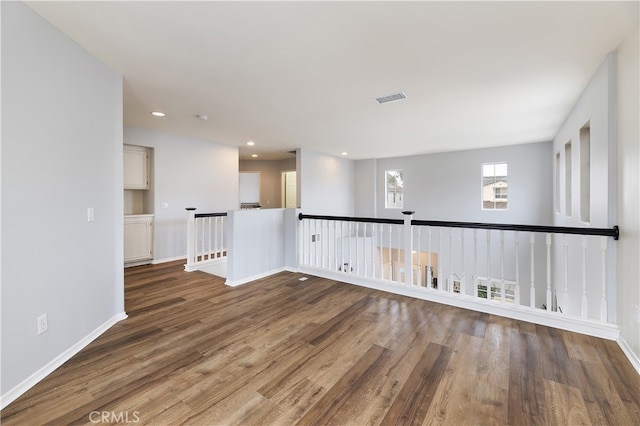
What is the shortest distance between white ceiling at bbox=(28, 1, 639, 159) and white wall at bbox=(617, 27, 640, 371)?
0.26 metres

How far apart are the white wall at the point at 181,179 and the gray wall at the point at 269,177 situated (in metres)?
2.58

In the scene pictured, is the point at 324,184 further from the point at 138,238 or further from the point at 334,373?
the point at 334,373

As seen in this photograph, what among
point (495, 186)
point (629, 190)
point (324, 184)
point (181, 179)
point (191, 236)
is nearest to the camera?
point (629, 190)

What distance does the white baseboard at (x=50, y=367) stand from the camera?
165cm

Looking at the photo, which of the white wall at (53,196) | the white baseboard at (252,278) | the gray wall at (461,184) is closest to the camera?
the white wall at (53,196)

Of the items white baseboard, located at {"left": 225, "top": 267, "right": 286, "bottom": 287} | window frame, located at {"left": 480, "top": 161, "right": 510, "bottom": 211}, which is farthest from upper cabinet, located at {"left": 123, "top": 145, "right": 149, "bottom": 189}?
window frame, located at {"left": 480, "top": 161, "right": 510, "bottom": 211}

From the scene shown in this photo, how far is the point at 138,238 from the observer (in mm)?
4879

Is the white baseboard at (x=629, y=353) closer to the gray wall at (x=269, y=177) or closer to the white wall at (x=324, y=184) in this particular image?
the white wall at (x=324, y=184)

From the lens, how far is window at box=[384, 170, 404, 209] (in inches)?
333

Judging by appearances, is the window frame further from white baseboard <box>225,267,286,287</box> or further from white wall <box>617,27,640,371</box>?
white baseboard <box>225,267,286,287</box>

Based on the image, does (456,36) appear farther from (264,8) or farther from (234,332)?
(234,332)

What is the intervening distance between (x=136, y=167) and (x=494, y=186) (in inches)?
318

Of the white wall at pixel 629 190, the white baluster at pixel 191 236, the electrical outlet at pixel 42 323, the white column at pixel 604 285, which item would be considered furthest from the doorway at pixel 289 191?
the white wall at pixel 629 190

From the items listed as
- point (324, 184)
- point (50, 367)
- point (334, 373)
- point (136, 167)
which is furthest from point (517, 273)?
point (136, 167)
